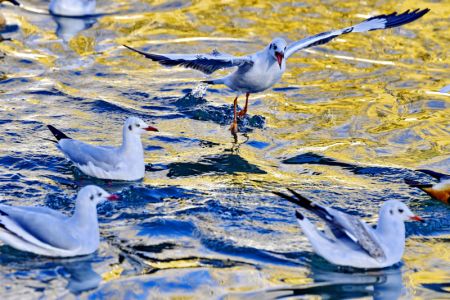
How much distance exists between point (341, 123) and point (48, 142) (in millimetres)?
3557

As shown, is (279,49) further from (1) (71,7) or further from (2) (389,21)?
(1) (71,7)

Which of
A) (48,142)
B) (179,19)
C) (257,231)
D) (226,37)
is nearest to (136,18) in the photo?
(179,19)

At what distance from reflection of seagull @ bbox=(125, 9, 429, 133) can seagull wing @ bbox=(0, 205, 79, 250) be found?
321 centimetres

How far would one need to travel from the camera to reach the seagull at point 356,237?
749 centimetres

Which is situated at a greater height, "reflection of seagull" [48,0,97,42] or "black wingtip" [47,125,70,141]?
"reflection of seagull" [48,0,97,42]

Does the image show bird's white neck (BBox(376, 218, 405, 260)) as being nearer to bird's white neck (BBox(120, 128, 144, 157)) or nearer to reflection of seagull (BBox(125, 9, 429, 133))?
bird's white neck (BBox(120, 128, 144, 157))

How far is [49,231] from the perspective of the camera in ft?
24.7

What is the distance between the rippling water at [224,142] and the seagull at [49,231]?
11 centimetres

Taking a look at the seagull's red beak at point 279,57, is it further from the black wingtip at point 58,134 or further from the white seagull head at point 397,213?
the white seagull head at point 397,213

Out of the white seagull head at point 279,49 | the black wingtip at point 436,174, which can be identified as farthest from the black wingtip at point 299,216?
the white seagull head at point 279,49

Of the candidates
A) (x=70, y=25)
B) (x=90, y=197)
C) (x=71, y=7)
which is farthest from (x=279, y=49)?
(x=71, y=7)

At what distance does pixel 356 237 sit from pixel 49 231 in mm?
2308

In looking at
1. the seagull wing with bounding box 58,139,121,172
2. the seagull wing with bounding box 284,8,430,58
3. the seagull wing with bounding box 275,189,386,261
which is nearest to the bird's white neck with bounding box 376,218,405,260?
the seagull wing with bounding box 275,189,386,261

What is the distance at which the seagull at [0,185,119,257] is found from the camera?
7.53 metres
